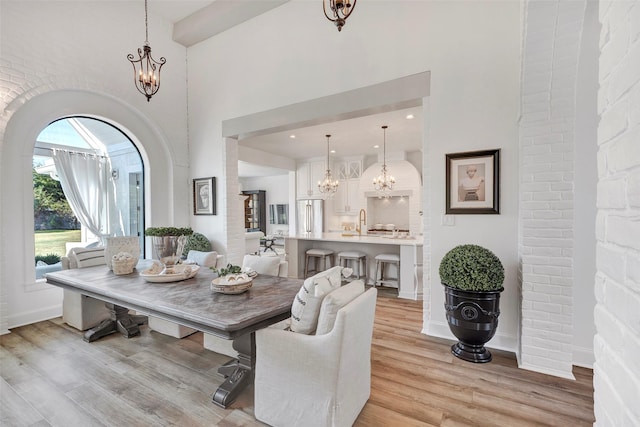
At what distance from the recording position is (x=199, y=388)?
86.9 inches

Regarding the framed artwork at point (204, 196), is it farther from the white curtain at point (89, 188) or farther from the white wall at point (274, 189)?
the white wall at point (274, 189)

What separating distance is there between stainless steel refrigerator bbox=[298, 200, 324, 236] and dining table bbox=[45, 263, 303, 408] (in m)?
5.55

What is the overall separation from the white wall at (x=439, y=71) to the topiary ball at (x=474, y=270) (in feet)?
1.18

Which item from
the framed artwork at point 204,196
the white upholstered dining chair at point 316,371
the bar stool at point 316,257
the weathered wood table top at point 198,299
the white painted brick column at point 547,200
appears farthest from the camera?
the bar stool at point 316,257

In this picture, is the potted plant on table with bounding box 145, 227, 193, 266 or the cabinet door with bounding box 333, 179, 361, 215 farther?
the cabinet door with bounding box 333, 179, 361, 215

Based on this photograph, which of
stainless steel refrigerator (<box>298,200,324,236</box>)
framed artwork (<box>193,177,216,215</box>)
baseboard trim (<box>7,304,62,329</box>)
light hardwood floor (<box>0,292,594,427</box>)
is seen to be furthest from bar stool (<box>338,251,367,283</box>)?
baseboard trim (<box>7,304,62,329</box>)

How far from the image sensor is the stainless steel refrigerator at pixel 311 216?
836 centimetres

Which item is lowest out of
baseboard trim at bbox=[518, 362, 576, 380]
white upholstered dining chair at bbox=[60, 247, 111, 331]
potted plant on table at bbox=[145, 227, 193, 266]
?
baseboard trim at bbox=[518, 362, 576, 380]

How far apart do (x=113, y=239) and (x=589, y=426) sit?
4.17 meters

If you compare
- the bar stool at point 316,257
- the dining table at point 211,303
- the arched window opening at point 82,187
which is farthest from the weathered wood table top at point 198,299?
the bar stool at point 316,257

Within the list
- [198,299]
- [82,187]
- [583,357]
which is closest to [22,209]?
[82,187]

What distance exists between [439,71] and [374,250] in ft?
10.5

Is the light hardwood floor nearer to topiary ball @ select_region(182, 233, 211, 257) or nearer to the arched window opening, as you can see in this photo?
the arched window opening

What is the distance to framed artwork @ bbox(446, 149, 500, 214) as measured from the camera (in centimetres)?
285
